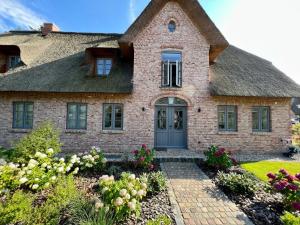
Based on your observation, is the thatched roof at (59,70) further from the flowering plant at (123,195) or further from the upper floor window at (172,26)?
the flowering plant at (123,195)

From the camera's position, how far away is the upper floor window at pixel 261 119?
11.9 metres

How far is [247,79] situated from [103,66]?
9.35 metres

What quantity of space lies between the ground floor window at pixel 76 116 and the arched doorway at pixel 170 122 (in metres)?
4.43

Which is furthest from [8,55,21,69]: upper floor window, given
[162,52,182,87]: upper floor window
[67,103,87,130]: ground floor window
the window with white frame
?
[162,52,182,87]: upper floor window

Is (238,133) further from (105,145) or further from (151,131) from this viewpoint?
(105,145)

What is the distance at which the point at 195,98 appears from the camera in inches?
453

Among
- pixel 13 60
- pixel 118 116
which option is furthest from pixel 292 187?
pixel 13 60

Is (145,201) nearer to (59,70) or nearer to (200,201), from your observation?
(200,201)

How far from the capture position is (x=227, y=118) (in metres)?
11.8

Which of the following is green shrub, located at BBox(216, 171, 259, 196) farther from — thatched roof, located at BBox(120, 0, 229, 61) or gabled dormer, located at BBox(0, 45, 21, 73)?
gabled dormer, located at BBox(0, 45, 21, 73)

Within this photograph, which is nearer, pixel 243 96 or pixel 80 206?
pixel 80 206

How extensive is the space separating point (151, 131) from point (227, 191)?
6.02 meters

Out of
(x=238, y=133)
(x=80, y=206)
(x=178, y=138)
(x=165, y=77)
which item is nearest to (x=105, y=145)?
(x=178, y=138)

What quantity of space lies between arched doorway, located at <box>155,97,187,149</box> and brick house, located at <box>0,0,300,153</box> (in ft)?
0.20
